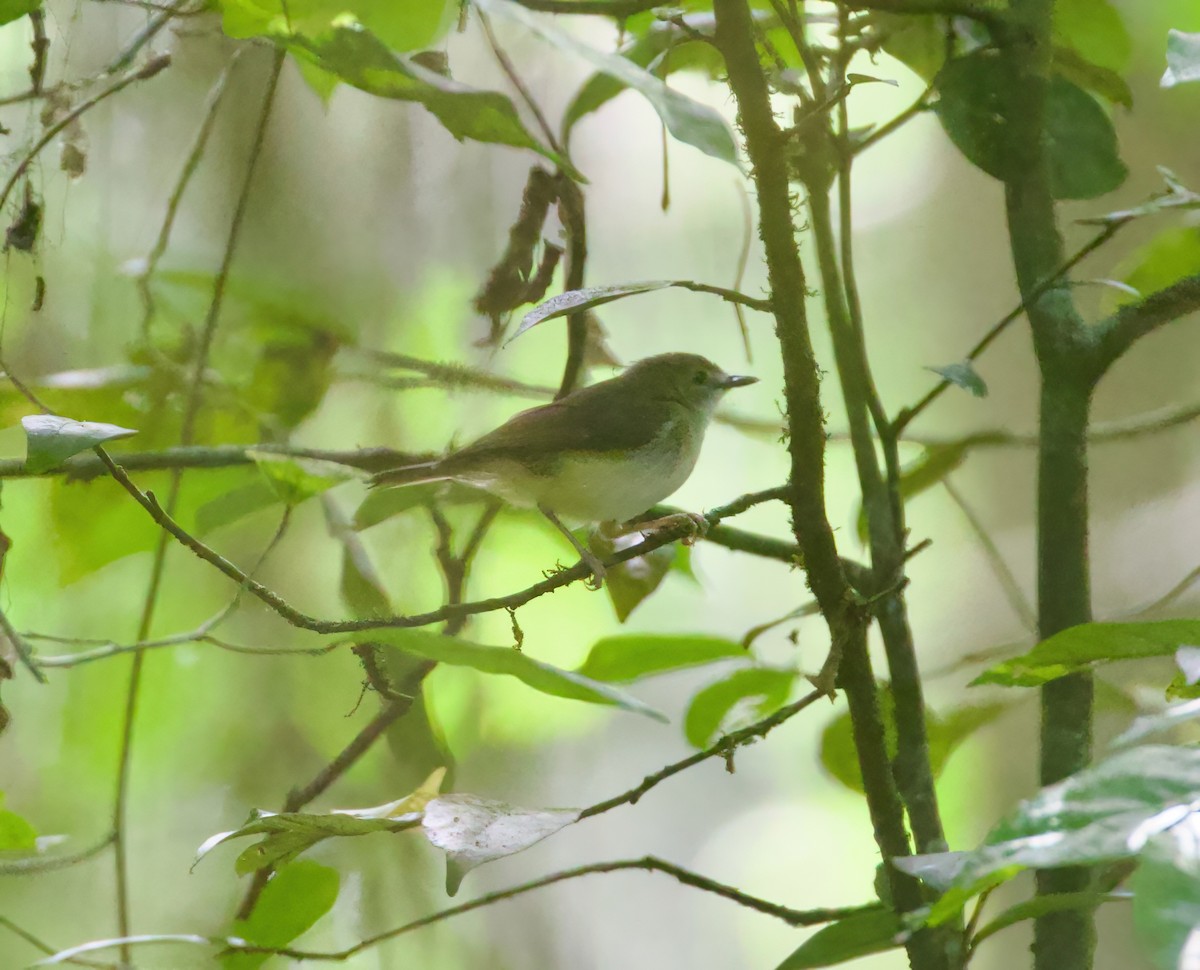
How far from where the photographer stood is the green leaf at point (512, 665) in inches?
17.7

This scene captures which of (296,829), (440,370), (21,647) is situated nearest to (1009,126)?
(440,370)

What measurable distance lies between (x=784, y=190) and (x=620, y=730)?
55 centimetres

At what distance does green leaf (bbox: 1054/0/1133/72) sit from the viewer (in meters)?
0.68

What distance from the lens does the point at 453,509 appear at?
817mm

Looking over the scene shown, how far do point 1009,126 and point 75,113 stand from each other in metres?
0.62

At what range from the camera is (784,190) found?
0.42 meters

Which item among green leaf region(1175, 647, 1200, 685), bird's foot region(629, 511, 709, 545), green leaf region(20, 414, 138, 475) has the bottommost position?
green leaf region(1175, 647, 1200, 685)

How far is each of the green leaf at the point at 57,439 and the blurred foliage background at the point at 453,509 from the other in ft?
0.86

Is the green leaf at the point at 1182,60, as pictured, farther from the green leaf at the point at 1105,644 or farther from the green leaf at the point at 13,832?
the green leaf at the point at 13,832

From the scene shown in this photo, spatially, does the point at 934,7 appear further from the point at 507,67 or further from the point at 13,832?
the point at 13,832

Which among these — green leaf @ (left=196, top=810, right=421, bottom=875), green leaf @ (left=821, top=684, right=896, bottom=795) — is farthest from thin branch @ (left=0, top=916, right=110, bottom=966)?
green leaf @ (left=821, top=684, right=896, bottom=795)

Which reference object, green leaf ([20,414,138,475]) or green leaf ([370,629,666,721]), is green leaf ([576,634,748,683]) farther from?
green leaf ([20,414,138,475])

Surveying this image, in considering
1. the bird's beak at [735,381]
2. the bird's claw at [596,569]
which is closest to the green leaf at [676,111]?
the bird's claw at [596,569]

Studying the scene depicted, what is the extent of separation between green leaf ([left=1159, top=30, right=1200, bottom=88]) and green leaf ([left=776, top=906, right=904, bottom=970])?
401 mm
